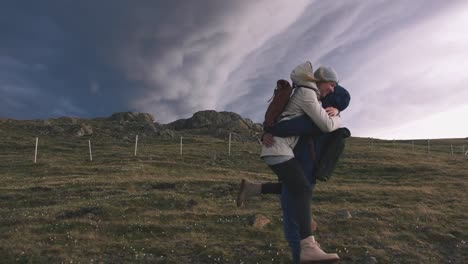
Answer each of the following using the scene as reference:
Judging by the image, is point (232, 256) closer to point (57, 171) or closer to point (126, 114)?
point (57, 171)

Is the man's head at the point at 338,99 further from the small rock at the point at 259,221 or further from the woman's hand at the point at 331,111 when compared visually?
the small rock at the point at 259,221

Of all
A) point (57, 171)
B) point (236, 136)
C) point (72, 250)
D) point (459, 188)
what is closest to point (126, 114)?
point (236, 136)

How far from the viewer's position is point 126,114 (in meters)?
194

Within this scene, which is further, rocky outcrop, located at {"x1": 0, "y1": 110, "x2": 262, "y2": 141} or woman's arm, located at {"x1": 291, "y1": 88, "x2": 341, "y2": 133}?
rocky outcrop, located at {"x1": 0, "y1": 110, "x2": 262, "y2": 141}

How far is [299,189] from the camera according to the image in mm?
6363

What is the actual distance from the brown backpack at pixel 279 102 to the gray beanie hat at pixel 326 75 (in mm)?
552

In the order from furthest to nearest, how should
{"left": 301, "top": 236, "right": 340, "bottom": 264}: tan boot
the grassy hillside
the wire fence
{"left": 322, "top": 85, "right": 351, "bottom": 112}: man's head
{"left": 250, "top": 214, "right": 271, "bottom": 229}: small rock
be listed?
the wire fence
{"left": 250, "top": 214, "right": 271, "bottom": 229}: small rock
the grassy hillside
{"left": 322, "top": 85, "right": 351, "bottom": 112}: man's head
{"left": 301, "top": 236, "right": 340, "bottom": 264}: tan boot

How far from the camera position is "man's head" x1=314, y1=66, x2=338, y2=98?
675 centimetres

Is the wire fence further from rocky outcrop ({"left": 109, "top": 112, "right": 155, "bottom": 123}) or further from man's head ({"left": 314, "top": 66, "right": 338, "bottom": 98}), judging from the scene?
rocky outcrop ({"left": 109, "top": 112, "right": 155, "bottom": 123})

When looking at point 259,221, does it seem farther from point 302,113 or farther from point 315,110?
point 315,110

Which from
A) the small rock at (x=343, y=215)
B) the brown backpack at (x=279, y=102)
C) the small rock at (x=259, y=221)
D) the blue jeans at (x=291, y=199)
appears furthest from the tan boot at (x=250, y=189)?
the small rock at (x=343, y=215)

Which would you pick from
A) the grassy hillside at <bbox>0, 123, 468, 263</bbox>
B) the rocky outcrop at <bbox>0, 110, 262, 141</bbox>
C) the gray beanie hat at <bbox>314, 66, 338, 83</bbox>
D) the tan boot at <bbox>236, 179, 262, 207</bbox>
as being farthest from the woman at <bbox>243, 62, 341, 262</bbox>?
the rocky outcrop at <bbox>0, 110, 262, 141</bbox>

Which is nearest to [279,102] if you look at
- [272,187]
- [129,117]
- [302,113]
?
[302,113]

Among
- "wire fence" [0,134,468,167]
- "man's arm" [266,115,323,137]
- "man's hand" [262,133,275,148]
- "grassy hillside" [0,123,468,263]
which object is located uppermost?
"wire fence" [0,134,468,167]
